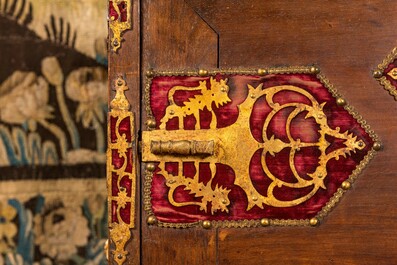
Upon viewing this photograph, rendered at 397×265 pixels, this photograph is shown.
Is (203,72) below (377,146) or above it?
above

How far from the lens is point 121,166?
833 mm

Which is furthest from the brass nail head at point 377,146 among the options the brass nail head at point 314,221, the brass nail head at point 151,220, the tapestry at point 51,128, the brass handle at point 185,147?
the tapestry at point 51,128

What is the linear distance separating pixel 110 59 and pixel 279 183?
1.13 feet

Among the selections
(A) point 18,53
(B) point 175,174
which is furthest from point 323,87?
(A) point 18,53

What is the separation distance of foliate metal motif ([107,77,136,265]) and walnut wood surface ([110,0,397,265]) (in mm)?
22

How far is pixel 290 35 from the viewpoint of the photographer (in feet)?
2.71

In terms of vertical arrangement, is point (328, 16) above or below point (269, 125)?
above

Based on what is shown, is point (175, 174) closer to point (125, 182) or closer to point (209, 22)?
point (125, 182)

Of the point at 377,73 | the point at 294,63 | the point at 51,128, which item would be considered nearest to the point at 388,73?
the point at 377,73

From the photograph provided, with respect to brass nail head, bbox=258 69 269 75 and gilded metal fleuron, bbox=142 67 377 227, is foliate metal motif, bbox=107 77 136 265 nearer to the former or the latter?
gilded metal fleuron, bbox=142 67 377 227

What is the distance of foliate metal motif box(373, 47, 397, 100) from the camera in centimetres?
80

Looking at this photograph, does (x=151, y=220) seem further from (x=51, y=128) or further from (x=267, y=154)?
(x=51, y=128)

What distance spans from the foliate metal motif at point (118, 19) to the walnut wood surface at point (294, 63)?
0.6 inches

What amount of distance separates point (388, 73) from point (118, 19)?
445 millimetres
